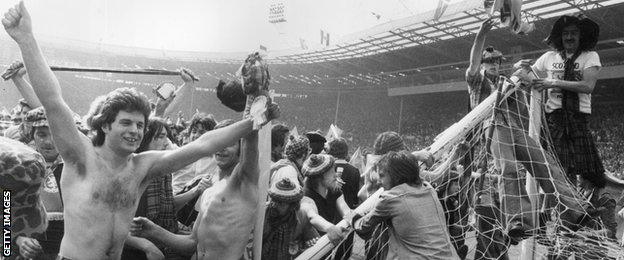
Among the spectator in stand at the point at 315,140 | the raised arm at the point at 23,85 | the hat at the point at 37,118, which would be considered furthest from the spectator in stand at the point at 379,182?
the raised arm at the point at 23,85

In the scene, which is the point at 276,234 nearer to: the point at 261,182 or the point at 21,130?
the point at 261,182

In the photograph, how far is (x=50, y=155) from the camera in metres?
3.13

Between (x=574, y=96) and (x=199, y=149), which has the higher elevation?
(x=574, y=96)

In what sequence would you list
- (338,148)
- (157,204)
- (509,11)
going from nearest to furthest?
(157,204) < (509,11) < (338,148)

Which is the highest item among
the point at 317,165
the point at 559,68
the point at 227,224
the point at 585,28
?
the point at 585,28

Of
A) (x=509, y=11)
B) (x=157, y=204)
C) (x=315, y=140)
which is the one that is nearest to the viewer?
(x=157, y=204)

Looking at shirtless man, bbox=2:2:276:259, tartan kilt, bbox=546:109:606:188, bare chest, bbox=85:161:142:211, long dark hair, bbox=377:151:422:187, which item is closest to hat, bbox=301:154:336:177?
long dark hair, bbox=377:151:422:187

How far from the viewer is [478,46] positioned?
12.3ft

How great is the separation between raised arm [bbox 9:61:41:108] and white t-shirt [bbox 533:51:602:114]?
3.91 metres

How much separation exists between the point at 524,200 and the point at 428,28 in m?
18.7

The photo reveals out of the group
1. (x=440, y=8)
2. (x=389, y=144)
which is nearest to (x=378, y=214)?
(x=389, y=144)

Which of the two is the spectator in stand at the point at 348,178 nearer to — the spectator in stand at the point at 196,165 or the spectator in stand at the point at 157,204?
the spectator in stand at the point at 196,165

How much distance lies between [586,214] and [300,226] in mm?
1899

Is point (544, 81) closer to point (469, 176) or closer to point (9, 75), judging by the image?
point (469, 176)
